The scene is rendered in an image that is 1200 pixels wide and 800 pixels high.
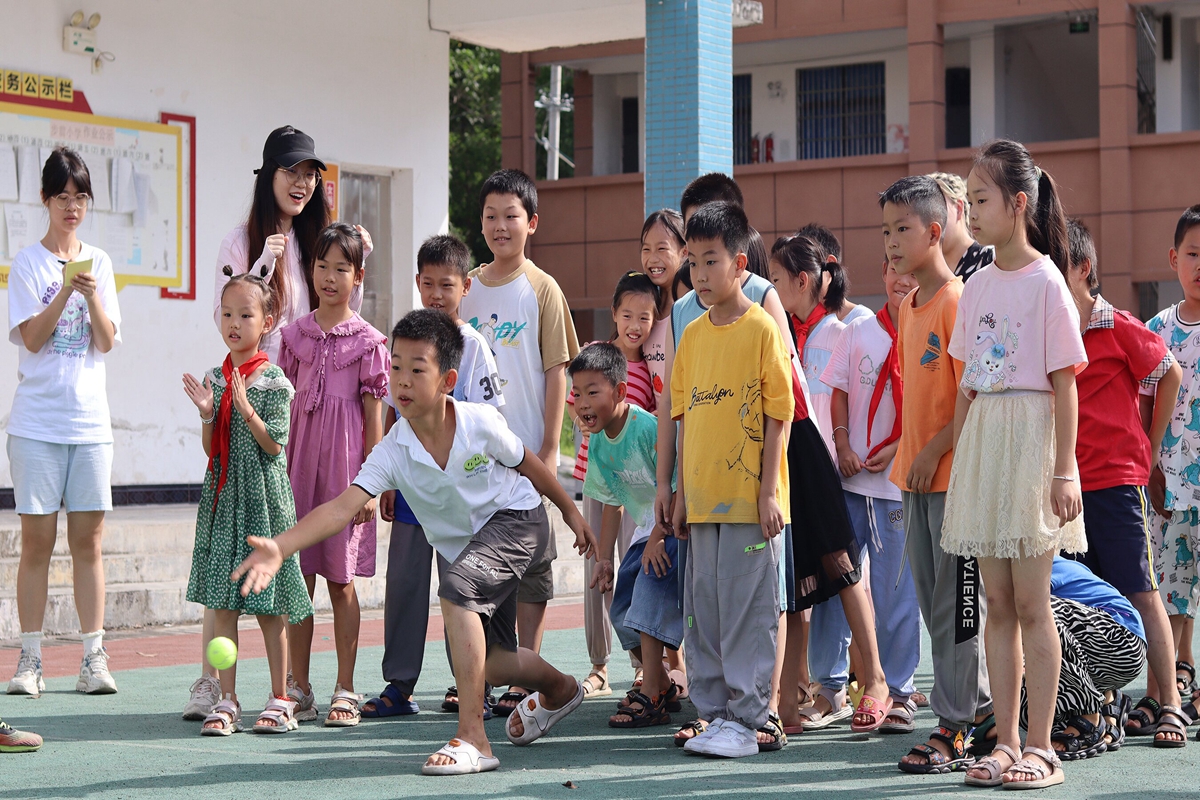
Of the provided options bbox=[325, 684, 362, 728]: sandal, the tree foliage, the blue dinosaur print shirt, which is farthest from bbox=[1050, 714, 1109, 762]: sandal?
the tree foliage

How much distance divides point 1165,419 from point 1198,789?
1646mm

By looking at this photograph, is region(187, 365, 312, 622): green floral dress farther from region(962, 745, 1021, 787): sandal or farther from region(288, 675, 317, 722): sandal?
region(962, 745, 1021, 787): sandal

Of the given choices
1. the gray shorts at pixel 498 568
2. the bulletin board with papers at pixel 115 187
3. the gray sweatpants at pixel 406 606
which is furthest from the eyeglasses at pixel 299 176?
the bulletin board with papers at pixel 115 187

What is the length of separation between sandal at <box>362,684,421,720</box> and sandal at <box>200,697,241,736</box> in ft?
1.60

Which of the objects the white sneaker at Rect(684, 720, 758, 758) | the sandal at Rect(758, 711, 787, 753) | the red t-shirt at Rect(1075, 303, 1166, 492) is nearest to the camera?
the white sneaker at Rect(684, 720, 758, 758)

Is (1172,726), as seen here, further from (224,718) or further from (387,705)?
(224,718)

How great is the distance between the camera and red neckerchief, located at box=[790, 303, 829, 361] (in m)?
5.67

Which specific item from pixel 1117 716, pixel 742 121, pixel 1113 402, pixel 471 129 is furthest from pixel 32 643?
pixel 471 129

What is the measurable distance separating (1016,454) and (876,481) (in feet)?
4.09

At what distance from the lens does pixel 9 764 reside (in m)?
4.31

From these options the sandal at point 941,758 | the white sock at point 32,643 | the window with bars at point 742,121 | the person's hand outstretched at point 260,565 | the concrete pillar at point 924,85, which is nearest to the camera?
the person's hand outstretched at point 260,565

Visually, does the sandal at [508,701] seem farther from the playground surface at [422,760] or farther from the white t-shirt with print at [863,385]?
the white t-shirt with print at [863,385]

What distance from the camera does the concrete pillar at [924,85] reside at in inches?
725

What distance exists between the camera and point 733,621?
4.54 meters
